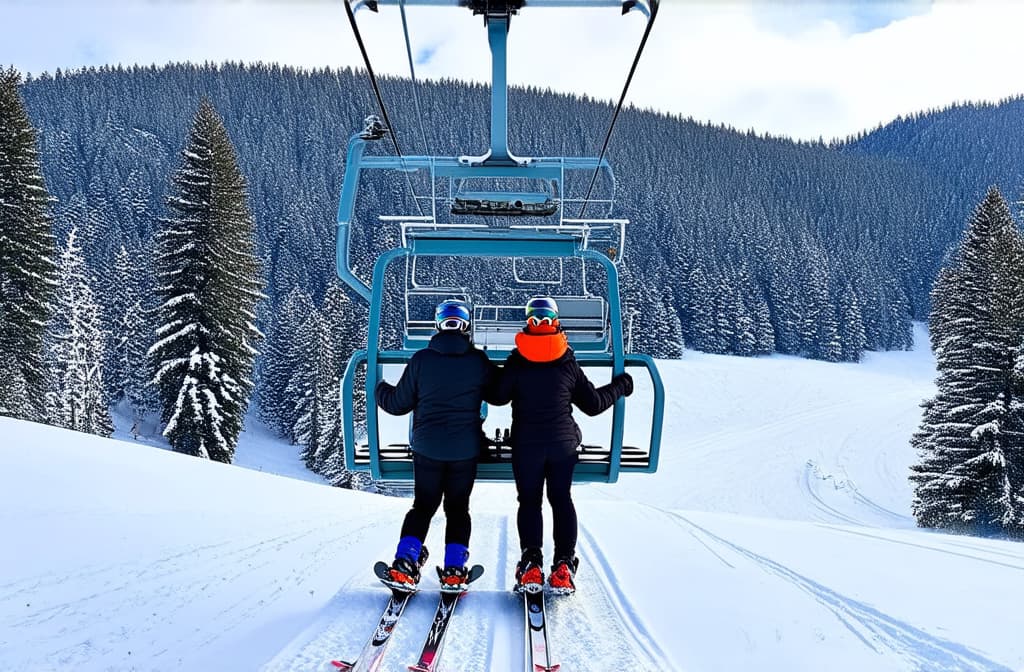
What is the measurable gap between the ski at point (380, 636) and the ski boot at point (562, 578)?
108 cm

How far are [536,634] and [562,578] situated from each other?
2.62 ft

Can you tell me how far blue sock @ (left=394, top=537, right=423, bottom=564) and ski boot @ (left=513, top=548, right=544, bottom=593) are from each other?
0.78m

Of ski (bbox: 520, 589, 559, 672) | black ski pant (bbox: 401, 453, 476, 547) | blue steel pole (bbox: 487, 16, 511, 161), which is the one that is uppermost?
blue steel pole (bbox: 487, 16, 511, 161)

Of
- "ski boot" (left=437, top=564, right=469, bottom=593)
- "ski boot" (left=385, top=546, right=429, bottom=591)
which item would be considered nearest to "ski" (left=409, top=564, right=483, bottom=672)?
"ski boot" (left=437, top=564, right=469, bottom=593)

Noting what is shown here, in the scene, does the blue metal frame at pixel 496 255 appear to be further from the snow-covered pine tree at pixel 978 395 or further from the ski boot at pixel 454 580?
the snow-covered pine tree at pixel 978 395

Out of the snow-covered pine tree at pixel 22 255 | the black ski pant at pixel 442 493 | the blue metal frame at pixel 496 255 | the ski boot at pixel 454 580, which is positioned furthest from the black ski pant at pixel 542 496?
the snow-covered pine tree at pixel 22 255

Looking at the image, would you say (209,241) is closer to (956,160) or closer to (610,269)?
(610,269)

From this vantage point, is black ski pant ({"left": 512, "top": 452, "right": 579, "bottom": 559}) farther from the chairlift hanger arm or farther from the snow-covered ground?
the chairlift hanger arm

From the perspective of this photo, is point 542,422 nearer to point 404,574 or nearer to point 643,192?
point 404,574

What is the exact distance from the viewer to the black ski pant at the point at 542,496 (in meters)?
5.11

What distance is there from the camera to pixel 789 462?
3394 cm

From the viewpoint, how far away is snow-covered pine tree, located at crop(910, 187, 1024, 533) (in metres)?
19.2

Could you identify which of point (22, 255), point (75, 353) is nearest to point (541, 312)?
point (22, 255)

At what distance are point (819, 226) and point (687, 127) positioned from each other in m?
39.0
